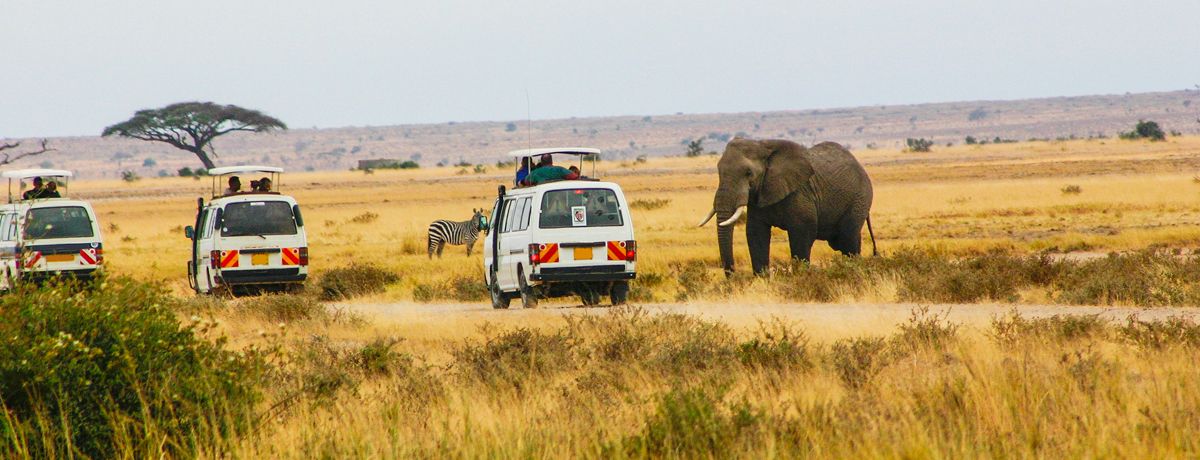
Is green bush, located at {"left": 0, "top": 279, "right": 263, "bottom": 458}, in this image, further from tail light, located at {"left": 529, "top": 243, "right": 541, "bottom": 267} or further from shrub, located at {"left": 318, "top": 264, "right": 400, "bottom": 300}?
shrub, located at {"left": 318, "top": 264, "right": 400, "bottom": 300}

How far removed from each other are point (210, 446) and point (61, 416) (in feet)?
2.90

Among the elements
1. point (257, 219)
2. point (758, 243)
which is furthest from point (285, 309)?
point (758, 243)

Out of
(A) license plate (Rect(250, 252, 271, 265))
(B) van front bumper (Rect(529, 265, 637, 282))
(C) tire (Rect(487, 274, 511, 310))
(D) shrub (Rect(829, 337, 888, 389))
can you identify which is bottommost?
(C) tire (Rect(487, 274, 511, 310))

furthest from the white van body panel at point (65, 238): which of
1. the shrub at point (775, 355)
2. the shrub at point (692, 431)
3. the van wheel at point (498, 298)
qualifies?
the shrub at point (692, 431)

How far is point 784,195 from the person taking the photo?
23.4 metres

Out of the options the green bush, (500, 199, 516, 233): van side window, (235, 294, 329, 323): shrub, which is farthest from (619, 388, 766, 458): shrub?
(500, 199, 516, 233): van side window

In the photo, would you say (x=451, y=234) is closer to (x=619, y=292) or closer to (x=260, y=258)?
(x=260, y=258)

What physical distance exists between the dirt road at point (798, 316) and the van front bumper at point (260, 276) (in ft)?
11.4

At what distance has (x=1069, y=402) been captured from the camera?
9297 millimetres

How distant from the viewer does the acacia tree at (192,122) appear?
3890 inches

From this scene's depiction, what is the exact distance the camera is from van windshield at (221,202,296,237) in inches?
902

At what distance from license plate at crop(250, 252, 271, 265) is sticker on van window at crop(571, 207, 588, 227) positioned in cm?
652

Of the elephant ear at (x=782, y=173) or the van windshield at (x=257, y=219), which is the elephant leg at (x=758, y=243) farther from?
the van windshield at (x=257, y=219)

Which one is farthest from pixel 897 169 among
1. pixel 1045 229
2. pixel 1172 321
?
pixel 1172 321
